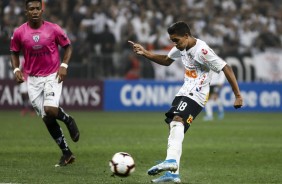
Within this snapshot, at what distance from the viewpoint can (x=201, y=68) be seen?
393 inches

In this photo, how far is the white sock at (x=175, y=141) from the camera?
9.46 meters

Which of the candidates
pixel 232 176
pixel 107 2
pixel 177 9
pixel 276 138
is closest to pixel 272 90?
pixel 177 9

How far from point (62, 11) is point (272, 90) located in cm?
833

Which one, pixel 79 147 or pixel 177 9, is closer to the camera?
pixel 79 147

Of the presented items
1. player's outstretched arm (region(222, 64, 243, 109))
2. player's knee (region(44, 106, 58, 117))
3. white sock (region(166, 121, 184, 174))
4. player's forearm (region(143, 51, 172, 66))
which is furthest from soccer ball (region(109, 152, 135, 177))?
player's knee (region(44, 106, 58, 117))

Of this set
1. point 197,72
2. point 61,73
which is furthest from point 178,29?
point 61,73

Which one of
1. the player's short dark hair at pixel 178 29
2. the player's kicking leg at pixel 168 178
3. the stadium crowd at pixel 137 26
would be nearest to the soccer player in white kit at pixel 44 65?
the player's short dark hair at pixel 178 29

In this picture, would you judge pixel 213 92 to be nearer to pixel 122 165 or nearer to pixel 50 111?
pixel 50 111

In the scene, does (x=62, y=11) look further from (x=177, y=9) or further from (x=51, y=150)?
(x=51, y=150)

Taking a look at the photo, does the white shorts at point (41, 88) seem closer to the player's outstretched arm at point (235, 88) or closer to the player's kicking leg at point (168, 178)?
the player's kicking leg at point (168, 178)

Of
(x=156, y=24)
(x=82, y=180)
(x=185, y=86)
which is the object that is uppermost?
(x=156, y=24)

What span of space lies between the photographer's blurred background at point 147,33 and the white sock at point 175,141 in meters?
16.2

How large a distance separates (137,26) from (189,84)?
17.5 metres

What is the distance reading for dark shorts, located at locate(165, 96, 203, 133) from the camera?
32.0ft
